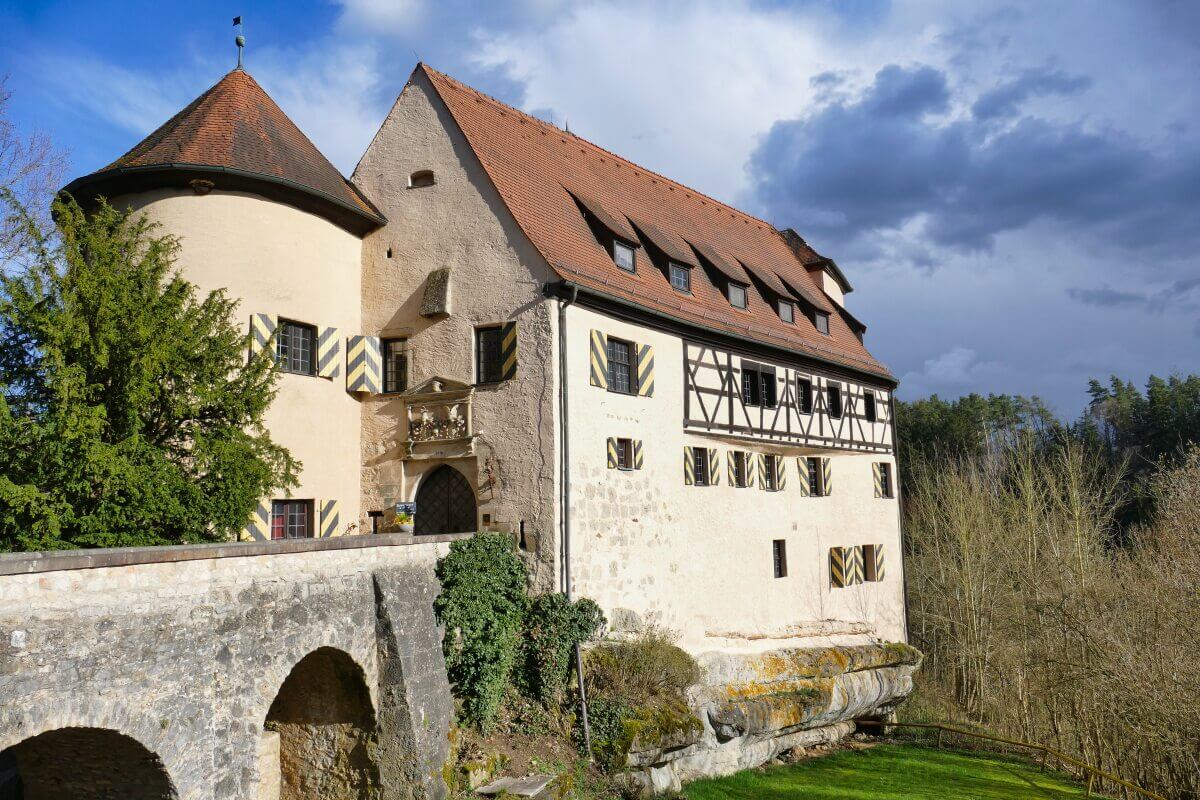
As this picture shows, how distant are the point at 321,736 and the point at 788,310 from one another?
14.8 metres

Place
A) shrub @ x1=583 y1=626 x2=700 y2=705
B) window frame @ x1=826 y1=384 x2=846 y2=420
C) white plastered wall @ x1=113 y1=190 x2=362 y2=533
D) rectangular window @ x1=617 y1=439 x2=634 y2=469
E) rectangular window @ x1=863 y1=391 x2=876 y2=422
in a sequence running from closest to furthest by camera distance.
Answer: white plastered wall @ x1=113 y1=190 x2=362 y2=533 < shrub @ x1=583 y1=626 x2=700 y2=705 < rectangular window @ x1=617 y1=439 x2=634 y2=469 < window frame @ x1=826 y1=384 x2=846 y2=420 < rectangular window @ x1=863 y1=391 x2=876 y2=422

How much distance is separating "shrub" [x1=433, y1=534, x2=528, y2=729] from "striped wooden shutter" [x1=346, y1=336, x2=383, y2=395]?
3.66 meters

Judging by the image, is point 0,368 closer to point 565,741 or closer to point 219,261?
point 219,261

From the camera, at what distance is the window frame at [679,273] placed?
59.8 feet

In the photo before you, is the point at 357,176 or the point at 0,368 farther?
the point at 357,176

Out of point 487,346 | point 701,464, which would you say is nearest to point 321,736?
point 487,346

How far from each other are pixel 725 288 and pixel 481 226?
6611 millimetres

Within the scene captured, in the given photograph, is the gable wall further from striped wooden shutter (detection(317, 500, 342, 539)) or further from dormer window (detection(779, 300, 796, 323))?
dormer window (detection(779, 300, 796, 323))

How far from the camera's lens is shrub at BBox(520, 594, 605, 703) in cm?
1356

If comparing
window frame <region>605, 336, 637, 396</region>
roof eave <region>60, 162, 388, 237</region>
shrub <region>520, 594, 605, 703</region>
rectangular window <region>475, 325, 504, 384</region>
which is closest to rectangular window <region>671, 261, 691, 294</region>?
window frame <region>605, 336, 637, 396</region>

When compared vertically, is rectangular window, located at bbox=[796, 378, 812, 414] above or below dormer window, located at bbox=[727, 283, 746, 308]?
below

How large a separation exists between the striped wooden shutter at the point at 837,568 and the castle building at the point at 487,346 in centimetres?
262

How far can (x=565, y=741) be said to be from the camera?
13203mm

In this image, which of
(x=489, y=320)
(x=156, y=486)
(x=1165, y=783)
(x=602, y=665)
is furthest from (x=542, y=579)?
(x=1165, y=783)
